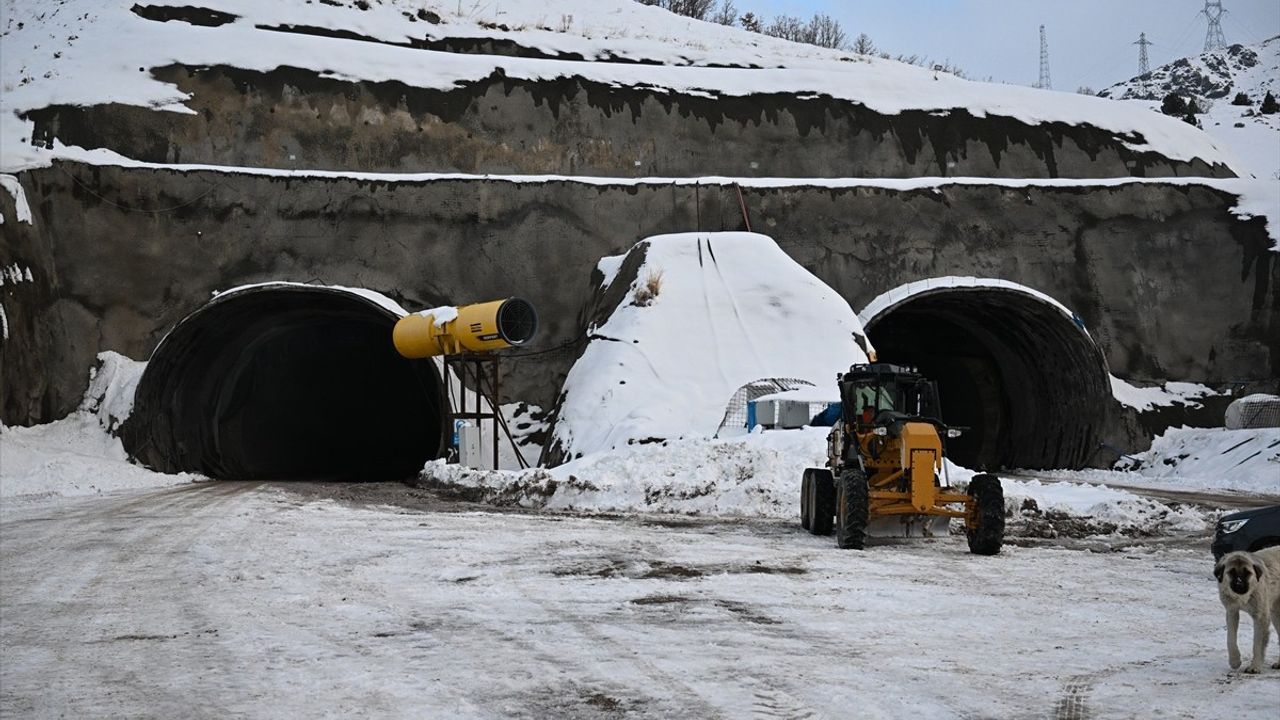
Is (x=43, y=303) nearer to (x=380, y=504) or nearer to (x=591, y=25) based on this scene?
(x=380, y=504)

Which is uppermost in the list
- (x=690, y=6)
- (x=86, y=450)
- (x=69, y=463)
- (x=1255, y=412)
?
(x=690, y=6)

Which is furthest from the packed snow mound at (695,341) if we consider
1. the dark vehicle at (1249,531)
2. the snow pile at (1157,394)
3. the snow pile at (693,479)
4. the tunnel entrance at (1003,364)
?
the dark vehicle at (1249,531)

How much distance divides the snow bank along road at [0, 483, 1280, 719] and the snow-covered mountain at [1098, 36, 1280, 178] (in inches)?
2258

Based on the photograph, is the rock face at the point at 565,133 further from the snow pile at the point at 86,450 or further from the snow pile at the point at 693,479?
the snow pile at the point at 693,479

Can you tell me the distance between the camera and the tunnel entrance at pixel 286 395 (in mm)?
25906

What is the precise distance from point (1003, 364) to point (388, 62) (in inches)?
623

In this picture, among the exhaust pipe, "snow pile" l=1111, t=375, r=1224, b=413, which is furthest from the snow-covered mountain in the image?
the exhaust pipe

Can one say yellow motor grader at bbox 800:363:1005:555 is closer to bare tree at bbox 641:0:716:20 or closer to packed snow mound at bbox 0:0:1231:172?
packed snow mound at bbox 0:0:1231:172

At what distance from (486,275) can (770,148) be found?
309 inches

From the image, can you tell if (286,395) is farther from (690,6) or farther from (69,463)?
(690,6)

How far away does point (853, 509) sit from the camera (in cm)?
1248

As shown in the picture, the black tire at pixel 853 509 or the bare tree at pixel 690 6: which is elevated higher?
the bare tree at pixel 690 6

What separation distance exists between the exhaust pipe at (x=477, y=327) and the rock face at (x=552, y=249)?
267cm

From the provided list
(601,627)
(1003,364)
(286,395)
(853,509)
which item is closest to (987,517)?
(853,509)
